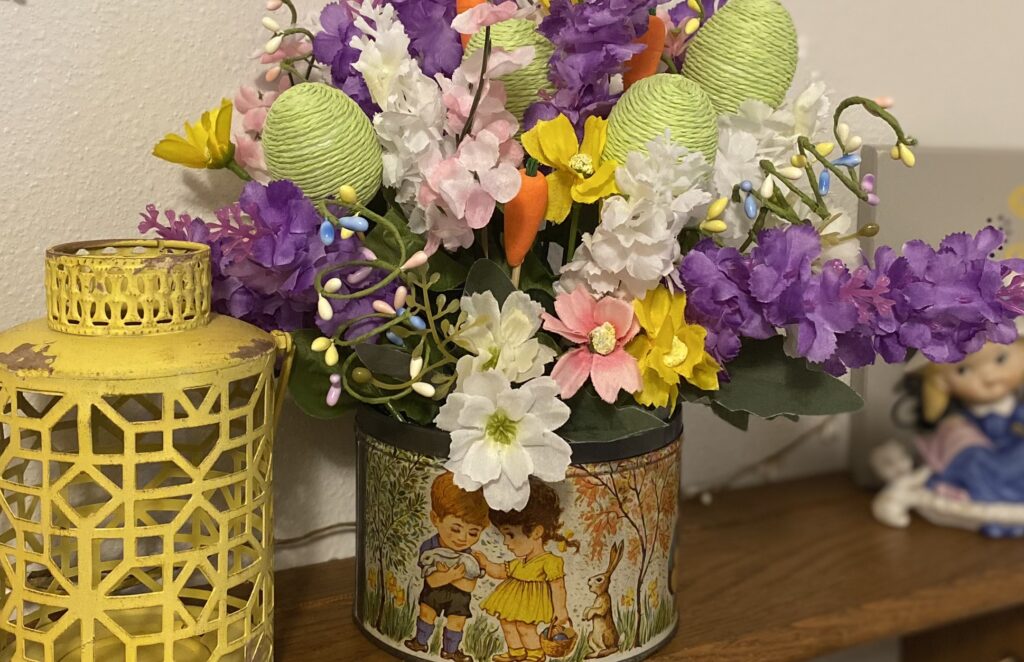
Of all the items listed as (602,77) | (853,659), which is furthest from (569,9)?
(853,659)

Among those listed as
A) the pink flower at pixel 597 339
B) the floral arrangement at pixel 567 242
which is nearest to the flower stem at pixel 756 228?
the floral arrangement at pixel 567 242

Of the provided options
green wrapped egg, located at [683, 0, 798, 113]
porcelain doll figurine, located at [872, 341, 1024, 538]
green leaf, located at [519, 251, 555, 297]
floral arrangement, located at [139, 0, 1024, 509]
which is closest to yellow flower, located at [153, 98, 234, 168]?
floral arrangement, located at [139, 0, 1024, 509]

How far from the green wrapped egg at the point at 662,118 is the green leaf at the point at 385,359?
0.17 metres

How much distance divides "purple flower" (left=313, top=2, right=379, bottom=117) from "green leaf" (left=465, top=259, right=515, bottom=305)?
0.45 ft

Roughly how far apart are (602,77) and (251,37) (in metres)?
0.30

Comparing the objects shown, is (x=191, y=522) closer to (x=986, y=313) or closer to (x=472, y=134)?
(x=472, y=134)

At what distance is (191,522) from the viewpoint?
0.74 m

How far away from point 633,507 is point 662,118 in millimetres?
248

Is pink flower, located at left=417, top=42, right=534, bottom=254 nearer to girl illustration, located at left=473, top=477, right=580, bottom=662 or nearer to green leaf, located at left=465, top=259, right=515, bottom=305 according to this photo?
green leaf, located at left=465, top=259, right=515, bottom=305

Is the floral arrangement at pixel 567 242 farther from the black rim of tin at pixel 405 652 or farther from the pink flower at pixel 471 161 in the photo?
the black rim of tin at pixel 405 652

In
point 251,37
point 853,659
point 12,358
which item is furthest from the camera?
point 853,659

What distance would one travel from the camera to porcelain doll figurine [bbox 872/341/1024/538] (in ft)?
3.35

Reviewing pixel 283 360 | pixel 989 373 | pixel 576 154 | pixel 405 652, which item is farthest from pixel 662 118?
pixel 989 373

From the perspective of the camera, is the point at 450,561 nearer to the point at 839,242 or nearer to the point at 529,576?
the point at 529,576
